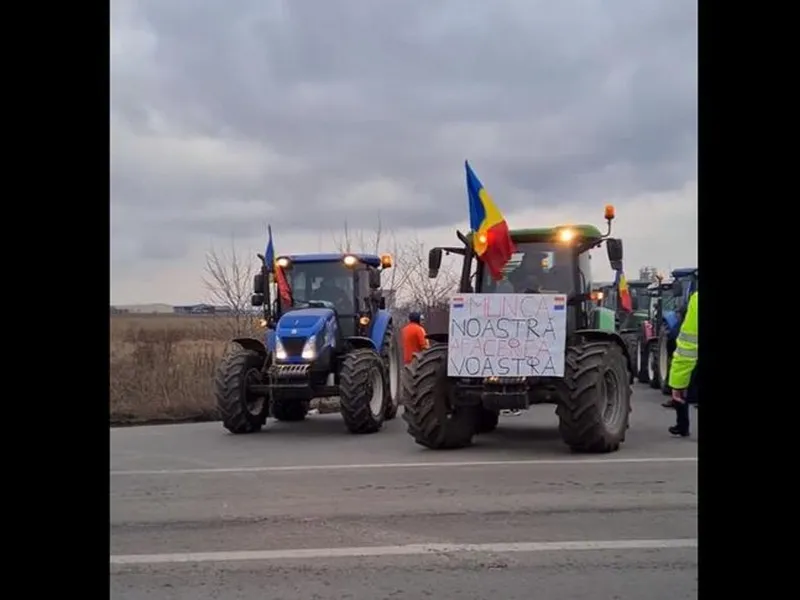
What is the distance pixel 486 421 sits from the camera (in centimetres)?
1179

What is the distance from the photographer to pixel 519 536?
629 cm

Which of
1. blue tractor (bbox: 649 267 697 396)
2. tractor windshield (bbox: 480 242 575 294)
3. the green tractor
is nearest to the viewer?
the green tractor

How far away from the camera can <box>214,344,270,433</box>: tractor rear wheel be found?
1185cm

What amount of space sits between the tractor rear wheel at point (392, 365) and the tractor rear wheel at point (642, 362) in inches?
294

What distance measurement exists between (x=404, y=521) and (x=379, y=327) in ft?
22.0

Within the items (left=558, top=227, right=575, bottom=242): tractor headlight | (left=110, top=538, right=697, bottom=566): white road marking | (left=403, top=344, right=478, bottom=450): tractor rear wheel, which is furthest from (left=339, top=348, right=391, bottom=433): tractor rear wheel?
(left=110, top=538, right=697, bottom=566): white road marking

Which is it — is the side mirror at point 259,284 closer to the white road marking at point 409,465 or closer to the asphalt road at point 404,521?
the asphalt road at point 404,521

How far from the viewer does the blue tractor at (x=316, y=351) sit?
38.8ft

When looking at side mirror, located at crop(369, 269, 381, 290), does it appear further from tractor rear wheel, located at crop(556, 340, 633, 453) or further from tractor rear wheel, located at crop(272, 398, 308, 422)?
tractor rear wheel, located at crop(556, 340, 633, 453)

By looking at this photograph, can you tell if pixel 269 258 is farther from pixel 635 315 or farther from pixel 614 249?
pixel 635 315

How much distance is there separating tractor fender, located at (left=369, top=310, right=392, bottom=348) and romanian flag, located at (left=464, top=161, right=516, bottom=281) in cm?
325
